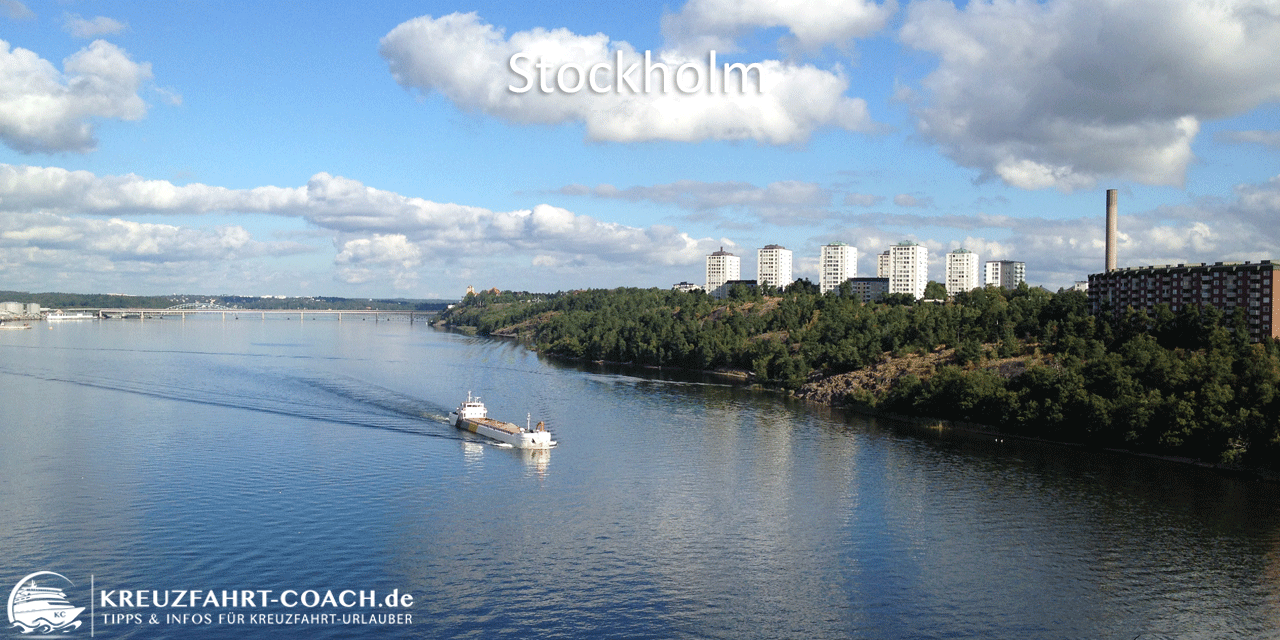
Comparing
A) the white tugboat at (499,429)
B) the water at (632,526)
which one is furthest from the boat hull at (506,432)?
the water at (632,526)

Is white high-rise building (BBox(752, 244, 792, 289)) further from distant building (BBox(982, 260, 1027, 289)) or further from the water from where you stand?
the water

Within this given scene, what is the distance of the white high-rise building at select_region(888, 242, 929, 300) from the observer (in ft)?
508

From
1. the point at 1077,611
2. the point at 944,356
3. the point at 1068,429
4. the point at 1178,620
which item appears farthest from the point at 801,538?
the point at 944,356

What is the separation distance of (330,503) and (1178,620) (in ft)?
82.0

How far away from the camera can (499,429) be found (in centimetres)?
4450

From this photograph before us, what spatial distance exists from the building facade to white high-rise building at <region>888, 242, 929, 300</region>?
85.7 meters

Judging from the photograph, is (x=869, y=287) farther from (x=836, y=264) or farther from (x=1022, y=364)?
(x=1022, y=364)

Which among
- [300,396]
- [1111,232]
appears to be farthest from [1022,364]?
[300,396]

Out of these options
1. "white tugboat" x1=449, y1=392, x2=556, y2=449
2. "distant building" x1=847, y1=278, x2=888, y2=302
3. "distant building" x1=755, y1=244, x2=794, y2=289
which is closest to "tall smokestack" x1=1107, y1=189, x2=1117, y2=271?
"white tugboat" x1=449, y1=392, x2=556, y2=449

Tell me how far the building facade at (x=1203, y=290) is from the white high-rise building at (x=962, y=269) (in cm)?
9227

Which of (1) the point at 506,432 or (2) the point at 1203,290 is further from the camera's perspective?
(2) the point at 1203,290

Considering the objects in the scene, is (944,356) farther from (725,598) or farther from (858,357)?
(725,598)

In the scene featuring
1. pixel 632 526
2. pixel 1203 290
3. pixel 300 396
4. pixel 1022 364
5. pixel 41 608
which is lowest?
pixel 41 608

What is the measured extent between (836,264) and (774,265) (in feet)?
67.5
